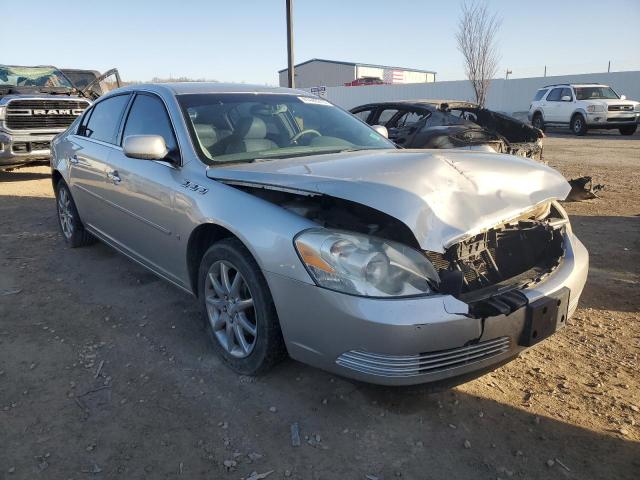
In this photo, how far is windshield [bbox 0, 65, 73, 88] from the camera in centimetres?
1020

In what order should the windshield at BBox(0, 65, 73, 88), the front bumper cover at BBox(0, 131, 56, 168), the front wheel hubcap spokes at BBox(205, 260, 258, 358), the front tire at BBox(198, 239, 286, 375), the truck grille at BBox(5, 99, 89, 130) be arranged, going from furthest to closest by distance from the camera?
the windshield at BBox(0, 65, 73, 88), the truck grille at BBox(5, 99, 89, 130), the front bumper cover at BBox(0, 131, 56, 168), the front wheel hubcap spokes at BBox(205, 260, 258, 358), the front tire at BBox(198, 239, 286, 375)

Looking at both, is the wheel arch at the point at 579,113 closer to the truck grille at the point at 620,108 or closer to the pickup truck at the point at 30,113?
the truck grille at the point at 620,108

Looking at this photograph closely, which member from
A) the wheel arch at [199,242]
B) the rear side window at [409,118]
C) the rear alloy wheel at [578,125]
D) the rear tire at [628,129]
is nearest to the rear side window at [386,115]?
the rear side window at [409,118]

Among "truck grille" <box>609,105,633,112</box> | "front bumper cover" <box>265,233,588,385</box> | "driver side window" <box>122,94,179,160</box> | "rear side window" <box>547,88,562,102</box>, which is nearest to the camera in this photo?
"front bumper cover" <box>265,233,588,385</box>

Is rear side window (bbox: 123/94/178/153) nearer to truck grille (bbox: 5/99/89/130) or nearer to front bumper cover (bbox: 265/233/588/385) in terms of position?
front bumper cover (bbox: 265/233/588/385)

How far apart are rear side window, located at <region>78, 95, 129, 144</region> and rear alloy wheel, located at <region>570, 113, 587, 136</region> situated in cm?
1852

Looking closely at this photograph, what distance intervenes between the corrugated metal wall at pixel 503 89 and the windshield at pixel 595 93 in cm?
855

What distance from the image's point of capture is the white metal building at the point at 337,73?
57.2 m

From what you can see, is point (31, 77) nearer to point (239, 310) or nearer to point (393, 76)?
point (239, 310)

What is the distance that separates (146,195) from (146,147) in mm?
459

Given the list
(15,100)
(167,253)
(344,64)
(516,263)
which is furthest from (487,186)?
(344,64)

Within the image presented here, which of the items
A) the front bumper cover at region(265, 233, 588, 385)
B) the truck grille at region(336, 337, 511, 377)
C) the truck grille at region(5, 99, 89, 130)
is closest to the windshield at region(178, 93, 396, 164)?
the front bumper cover at region(265, 233, 588, 385)

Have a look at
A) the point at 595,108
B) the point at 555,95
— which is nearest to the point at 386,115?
the point at 595,108

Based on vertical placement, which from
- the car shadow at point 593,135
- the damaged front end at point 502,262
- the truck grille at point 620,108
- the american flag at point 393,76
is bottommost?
the damaged front end at point 502,262
